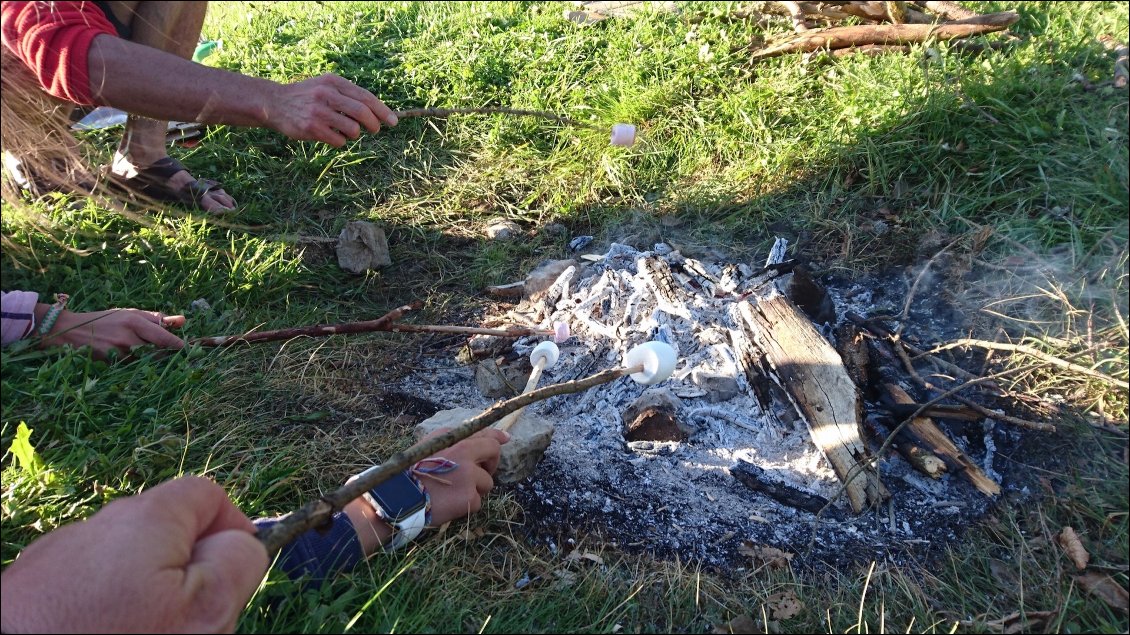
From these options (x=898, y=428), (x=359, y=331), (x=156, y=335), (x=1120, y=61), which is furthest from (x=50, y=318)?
(x=1120, y=61)

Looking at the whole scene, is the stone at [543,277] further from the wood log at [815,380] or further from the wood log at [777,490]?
the wood log at [777,490]

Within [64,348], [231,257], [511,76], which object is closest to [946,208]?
[511,76]

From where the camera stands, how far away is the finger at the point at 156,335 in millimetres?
2697

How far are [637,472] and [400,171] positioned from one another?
2.43 metres

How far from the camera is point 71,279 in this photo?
118 inches

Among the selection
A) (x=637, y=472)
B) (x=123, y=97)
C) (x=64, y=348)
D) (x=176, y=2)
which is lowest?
(x=637, y=472)

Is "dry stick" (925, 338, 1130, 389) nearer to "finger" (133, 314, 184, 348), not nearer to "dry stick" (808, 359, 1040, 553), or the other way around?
"dry stick" (808, 359, 1040, 553)

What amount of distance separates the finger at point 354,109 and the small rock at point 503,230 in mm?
1204

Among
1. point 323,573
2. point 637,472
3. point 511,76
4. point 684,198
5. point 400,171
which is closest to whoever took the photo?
point 323,573

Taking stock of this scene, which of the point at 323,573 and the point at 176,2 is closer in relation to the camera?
the point at 323,573

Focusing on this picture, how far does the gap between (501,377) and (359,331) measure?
0.63 metres

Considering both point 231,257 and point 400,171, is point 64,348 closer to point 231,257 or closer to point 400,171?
point 231,257

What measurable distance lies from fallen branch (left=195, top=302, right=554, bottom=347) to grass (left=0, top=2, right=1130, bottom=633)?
0.05 m

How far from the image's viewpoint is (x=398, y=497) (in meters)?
2.07
